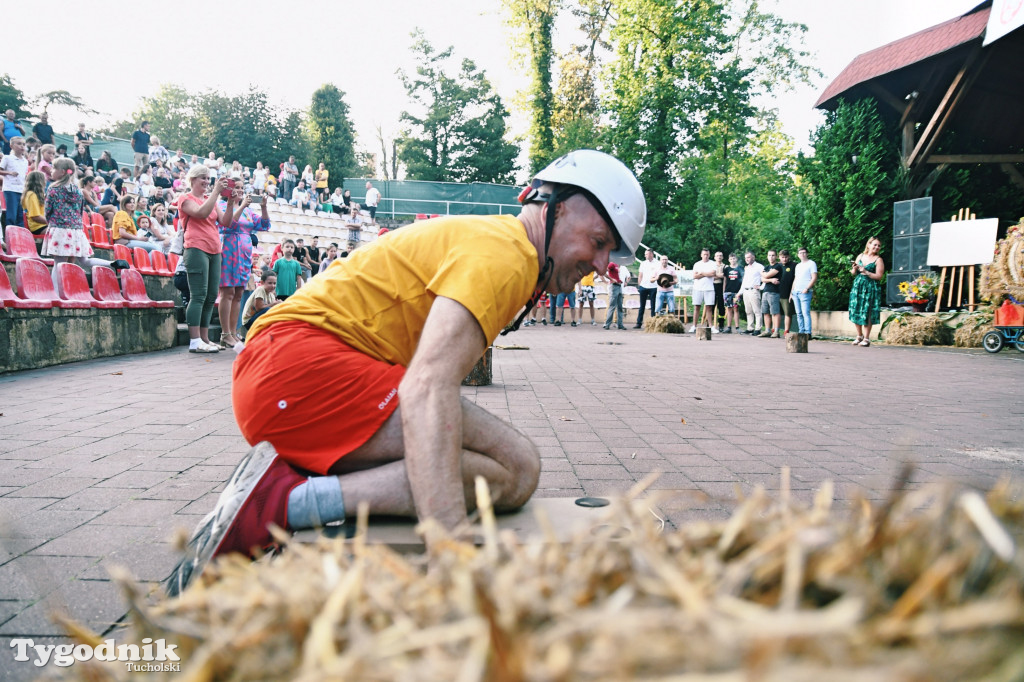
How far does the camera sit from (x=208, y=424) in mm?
4801

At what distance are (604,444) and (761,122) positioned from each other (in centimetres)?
3455

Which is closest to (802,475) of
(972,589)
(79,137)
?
(972,589)

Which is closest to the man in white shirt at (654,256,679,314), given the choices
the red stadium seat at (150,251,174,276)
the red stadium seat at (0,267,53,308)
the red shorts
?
the red stadium seat at (150,251,174,276)

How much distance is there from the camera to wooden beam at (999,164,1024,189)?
1605cm

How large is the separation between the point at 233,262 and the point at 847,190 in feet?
47.1

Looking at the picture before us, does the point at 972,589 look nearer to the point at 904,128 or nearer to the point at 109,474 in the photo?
the point at 109,474

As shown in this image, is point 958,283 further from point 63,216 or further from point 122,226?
point 122,226

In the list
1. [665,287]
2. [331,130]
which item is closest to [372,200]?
[665,287]

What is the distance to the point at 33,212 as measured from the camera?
30.6 ft

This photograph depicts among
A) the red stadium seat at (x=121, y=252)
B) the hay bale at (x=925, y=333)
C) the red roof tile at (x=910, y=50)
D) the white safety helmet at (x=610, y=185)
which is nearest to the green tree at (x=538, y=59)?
the red roof tile at (x=910, y=50)

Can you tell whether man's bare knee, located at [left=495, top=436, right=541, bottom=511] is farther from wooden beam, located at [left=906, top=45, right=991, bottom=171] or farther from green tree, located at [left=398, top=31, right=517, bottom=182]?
green tree, located at [left=398, top=31, right=517, bottom=182]

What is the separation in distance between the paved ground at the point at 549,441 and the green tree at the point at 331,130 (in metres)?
51.2

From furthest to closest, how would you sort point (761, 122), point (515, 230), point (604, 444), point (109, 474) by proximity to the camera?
point (761, 122), point (604, 444), point (109, 474), point (515, 230)

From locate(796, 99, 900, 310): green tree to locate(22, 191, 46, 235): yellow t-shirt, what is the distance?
54.2ft
